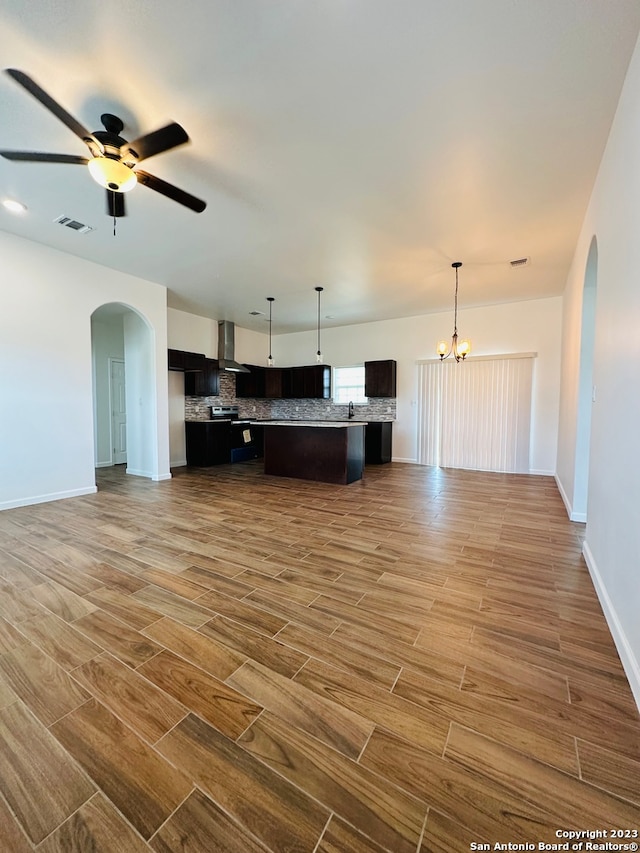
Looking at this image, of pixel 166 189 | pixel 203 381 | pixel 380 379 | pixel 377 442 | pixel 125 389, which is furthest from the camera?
pixel 380 379

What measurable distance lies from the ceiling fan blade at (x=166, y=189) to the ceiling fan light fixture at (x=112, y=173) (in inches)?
3.5

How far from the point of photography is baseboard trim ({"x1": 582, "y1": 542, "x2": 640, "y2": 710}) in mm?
1425

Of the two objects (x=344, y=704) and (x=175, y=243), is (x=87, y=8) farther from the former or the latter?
(x=344, y=704)

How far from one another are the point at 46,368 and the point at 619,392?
5.58 m

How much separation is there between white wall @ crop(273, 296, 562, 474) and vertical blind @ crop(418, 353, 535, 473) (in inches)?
6.2

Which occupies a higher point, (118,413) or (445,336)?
(445,336)

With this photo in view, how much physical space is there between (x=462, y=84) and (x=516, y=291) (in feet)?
14.1

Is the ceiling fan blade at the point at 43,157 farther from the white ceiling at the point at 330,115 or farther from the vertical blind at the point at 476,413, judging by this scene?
the vertical blind at the point at 476,413

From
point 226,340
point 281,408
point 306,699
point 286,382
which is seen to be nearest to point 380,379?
point 286,382

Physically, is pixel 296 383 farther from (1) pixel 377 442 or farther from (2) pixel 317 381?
(1) pixel 377 442

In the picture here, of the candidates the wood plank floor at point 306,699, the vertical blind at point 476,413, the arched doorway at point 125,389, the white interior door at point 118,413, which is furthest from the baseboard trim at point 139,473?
the vertical blind at point 476,413

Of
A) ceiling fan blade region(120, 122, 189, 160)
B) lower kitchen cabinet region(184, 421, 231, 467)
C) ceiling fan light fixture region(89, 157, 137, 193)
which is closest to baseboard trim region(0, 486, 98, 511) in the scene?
lower kitchen cabinet region(184, 421, 231, 467)

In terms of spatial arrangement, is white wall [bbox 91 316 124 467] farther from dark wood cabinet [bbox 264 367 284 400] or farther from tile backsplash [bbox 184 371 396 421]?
dark wood cabinet [bbox 264 367 284 400]

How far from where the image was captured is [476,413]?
257 inches
